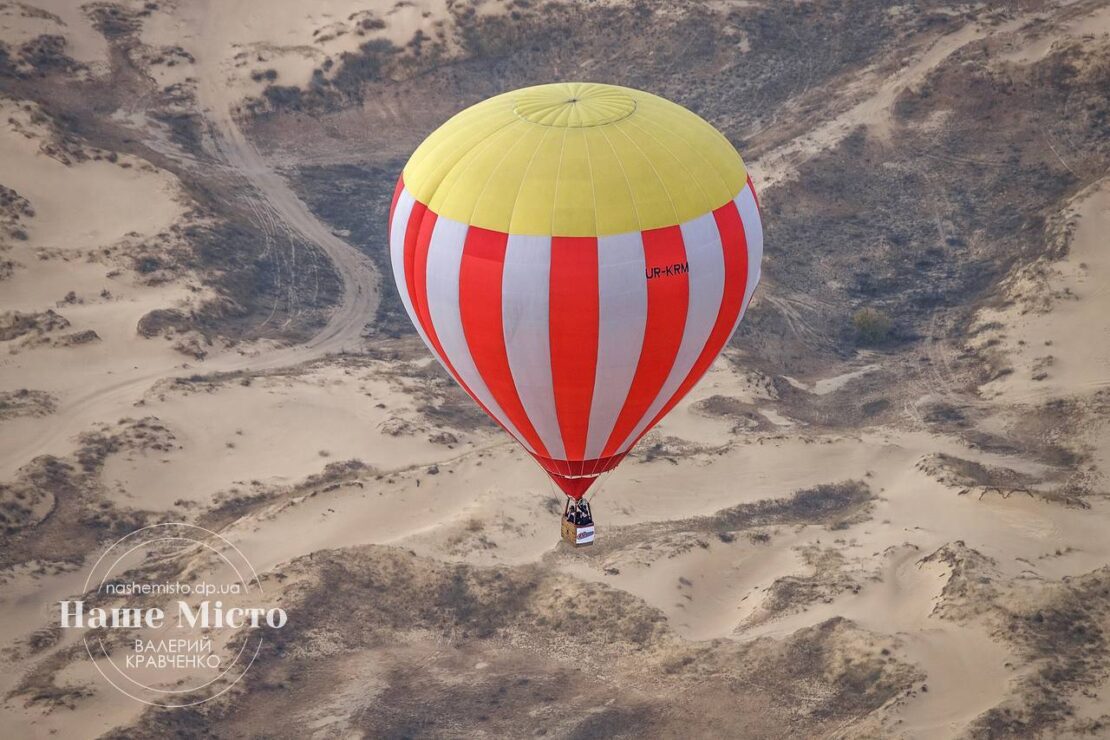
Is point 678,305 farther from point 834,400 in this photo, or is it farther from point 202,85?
point 202,85

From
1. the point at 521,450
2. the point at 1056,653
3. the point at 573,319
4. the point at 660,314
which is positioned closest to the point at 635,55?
the point at 521,450

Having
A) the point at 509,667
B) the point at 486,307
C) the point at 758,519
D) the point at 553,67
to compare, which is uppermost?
the point at 553,67

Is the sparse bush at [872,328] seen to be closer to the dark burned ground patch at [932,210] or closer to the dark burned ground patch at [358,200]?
the dark burned ground patch at [932,210]

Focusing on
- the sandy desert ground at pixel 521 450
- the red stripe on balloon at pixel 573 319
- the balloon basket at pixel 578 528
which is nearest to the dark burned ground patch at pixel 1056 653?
the sandy desert ground at pixel 521 450

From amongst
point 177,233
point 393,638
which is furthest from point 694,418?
point 177,233

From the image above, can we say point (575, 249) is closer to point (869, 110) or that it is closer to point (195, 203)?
point (195, 203)

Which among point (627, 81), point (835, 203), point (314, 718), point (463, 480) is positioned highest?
point (627, 81)

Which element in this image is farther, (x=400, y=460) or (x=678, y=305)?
(x=400, y=460)
